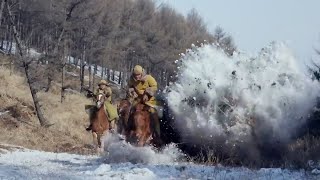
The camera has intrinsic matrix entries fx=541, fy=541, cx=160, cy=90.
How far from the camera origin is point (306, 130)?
10.8 m

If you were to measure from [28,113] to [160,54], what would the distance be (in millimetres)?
35828

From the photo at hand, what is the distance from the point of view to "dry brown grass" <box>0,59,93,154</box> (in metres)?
20.2

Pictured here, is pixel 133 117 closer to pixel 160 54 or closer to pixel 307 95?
pixel 307 95

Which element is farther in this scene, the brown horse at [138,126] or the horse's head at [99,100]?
the horse's head at [99,100]

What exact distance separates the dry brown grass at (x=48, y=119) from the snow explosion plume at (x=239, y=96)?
502 cm

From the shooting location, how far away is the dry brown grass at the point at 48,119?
20.2 m

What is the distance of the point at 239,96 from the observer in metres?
11.4

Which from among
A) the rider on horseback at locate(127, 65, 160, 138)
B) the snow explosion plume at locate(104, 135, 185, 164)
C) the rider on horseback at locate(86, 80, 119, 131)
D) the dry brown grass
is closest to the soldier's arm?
the rider on horseback at locate(127, 65, 160, 138)

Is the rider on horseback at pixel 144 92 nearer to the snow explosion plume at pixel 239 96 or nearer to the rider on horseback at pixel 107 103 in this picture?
the snow explosion plume at pixel 239 96

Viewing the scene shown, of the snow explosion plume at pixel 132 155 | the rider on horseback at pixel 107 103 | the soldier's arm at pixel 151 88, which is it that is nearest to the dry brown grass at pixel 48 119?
the rider on horseback at pixel 107 103

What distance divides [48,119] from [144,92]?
16.4 meters

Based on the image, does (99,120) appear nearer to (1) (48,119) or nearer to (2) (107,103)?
(2) (107,103)

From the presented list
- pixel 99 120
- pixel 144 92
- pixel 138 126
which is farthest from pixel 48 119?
pixel 138 126

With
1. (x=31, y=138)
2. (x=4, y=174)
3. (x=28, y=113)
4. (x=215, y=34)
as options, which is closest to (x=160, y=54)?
(x=215, y=34)
